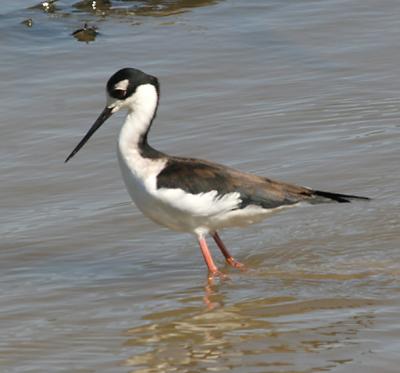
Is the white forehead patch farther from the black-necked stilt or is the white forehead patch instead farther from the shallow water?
the shallow water

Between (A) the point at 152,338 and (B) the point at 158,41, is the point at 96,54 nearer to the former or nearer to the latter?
(B) the point at 158,41

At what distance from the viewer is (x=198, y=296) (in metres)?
7.26

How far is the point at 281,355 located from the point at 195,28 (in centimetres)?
712

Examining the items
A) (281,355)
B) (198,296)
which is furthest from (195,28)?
(281,355)

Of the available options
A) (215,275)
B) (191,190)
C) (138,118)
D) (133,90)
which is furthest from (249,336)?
(133,90)

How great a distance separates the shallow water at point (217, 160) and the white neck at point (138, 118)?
750mm

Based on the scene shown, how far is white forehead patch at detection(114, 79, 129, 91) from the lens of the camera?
25.4 ft

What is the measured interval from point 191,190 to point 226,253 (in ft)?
1.77

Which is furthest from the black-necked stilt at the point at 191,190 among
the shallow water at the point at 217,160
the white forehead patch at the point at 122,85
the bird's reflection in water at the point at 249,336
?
the bird's reflection in water at the point at 249,336

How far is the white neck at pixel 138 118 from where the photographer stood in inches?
299

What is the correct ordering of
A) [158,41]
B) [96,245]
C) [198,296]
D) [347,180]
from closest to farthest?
[198,296] < [96,245] < [347,180] < [158,41]

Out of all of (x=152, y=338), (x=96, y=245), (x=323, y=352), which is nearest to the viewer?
(x=323, y=352)

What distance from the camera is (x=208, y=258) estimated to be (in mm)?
7555

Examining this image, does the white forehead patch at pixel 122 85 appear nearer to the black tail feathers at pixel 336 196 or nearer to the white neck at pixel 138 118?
the white neck at pixel 138 118
